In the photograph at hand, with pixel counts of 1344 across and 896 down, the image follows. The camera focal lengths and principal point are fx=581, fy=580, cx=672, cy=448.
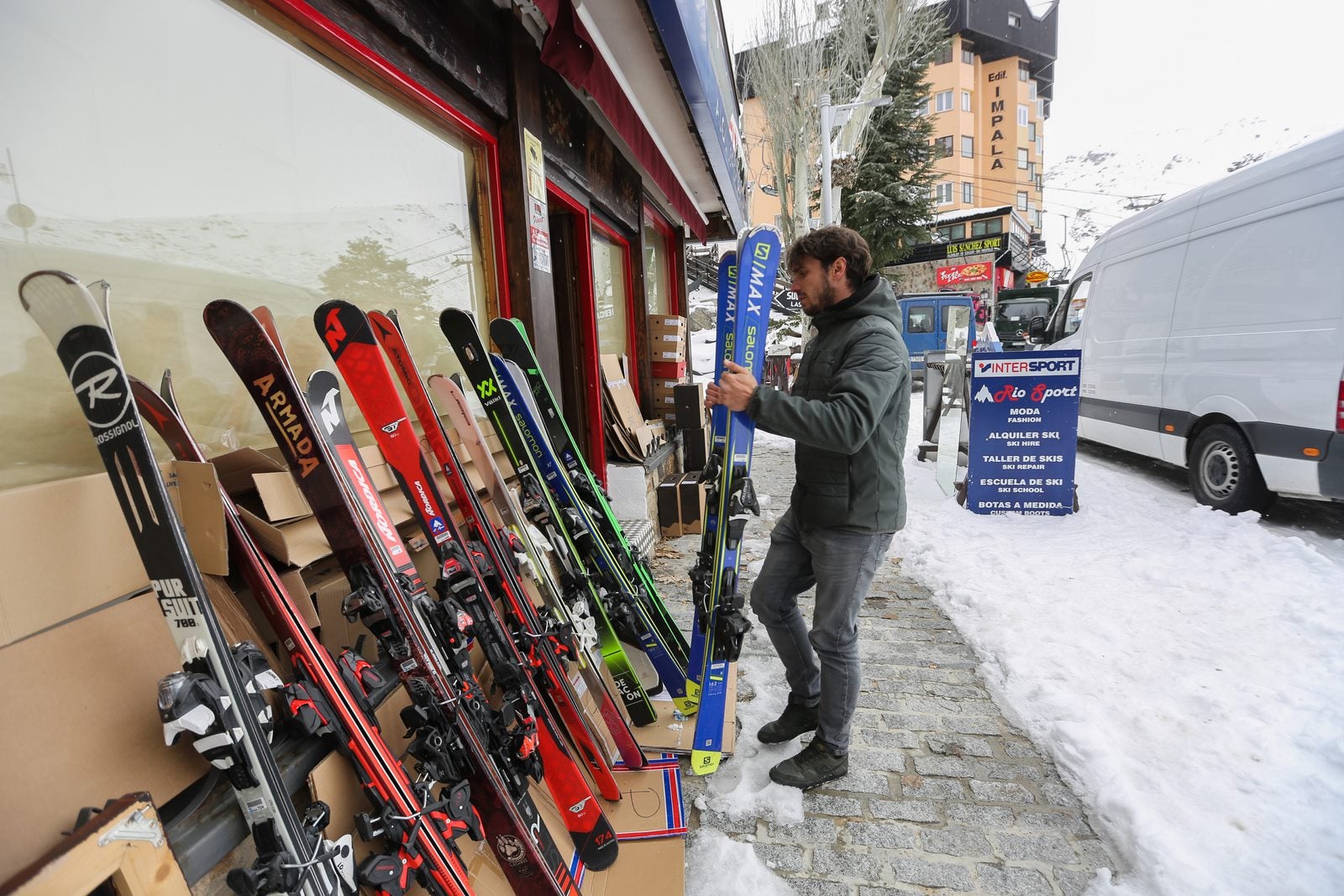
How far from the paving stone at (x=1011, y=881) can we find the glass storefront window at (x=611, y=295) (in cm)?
441

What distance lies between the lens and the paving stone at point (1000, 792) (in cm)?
205

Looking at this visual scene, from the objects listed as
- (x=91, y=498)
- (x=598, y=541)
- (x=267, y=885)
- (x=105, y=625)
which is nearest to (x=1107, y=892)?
(x=598, y=541)

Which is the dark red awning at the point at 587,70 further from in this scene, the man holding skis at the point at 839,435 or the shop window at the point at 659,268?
the shop window at the point at 659,268

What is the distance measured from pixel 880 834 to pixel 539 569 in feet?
4.80

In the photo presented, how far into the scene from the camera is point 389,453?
1711mm

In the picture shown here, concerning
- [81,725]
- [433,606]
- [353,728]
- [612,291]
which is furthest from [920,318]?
[81,725]

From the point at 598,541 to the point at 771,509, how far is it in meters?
3.50

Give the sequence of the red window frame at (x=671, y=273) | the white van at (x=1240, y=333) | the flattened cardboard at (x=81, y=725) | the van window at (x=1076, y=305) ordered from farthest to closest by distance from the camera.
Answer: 1. the red window frame at (x=671, y=273)
2. the van window at (x=1076, y=305)
3. the white van at (x=1240, y=333)
4. the flattened cardboard at (x=81, y=725)

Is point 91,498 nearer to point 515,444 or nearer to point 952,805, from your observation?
point 515,444

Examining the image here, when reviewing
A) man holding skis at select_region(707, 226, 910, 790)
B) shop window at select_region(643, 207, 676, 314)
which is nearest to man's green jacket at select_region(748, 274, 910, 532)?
man holding skis at select_region(707, 226, 910, 790)

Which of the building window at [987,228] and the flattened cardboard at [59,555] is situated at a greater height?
the building window at [987,228]

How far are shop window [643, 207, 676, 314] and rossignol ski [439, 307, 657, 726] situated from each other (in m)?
5.30

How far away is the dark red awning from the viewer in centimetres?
250

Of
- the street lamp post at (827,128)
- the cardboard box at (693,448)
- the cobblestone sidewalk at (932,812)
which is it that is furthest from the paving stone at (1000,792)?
the street lamp post at (827,128)
